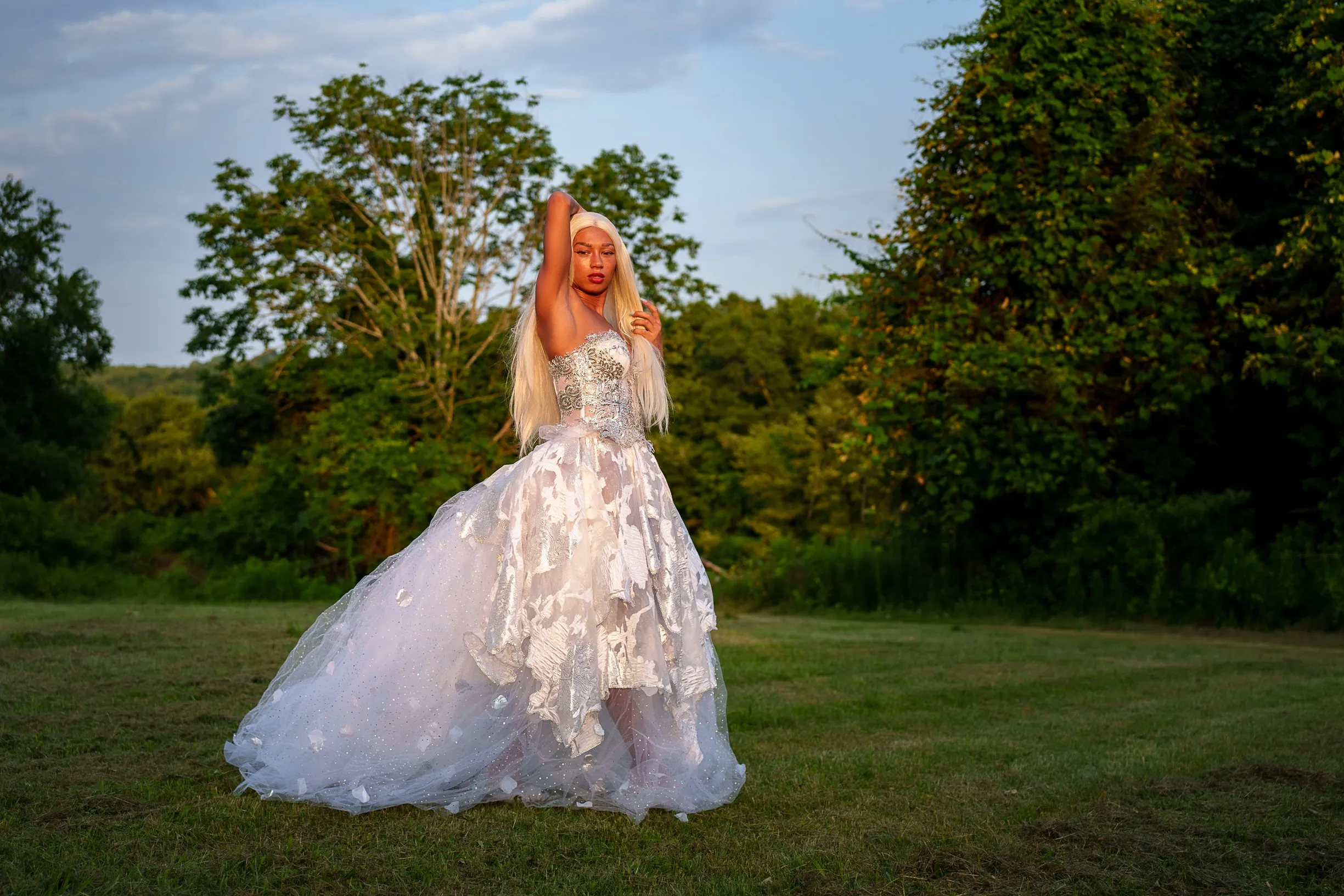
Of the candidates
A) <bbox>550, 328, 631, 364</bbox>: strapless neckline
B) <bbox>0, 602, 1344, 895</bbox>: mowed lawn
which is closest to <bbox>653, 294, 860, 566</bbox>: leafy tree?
<bbox>0, 602, 1344, 895</bbox>: mowed lawn

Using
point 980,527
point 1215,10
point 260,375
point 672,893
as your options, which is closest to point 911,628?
point 980,527

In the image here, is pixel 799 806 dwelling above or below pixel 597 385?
below

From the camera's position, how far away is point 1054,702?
841 cm

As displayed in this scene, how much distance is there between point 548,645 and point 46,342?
37.5 meters

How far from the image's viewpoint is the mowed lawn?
367 centimetres

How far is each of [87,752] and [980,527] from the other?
14.2 m

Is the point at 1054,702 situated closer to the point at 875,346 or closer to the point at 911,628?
the point at 911,628

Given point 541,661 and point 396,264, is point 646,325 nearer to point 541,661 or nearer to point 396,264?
point 541,661

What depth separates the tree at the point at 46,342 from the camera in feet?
121

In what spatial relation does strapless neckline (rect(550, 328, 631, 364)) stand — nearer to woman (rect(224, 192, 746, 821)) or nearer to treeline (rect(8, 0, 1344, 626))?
woman (rect(224, 192, 746, 821))

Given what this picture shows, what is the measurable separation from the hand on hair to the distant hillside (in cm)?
6393

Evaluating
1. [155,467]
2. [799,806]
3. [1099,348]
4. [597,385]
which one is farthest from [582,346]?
[155,467]

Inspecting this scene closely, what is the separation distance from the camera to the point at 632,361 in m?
5.29

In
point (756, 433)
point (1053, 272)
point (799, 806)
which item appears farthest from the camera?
point (756, 433)
